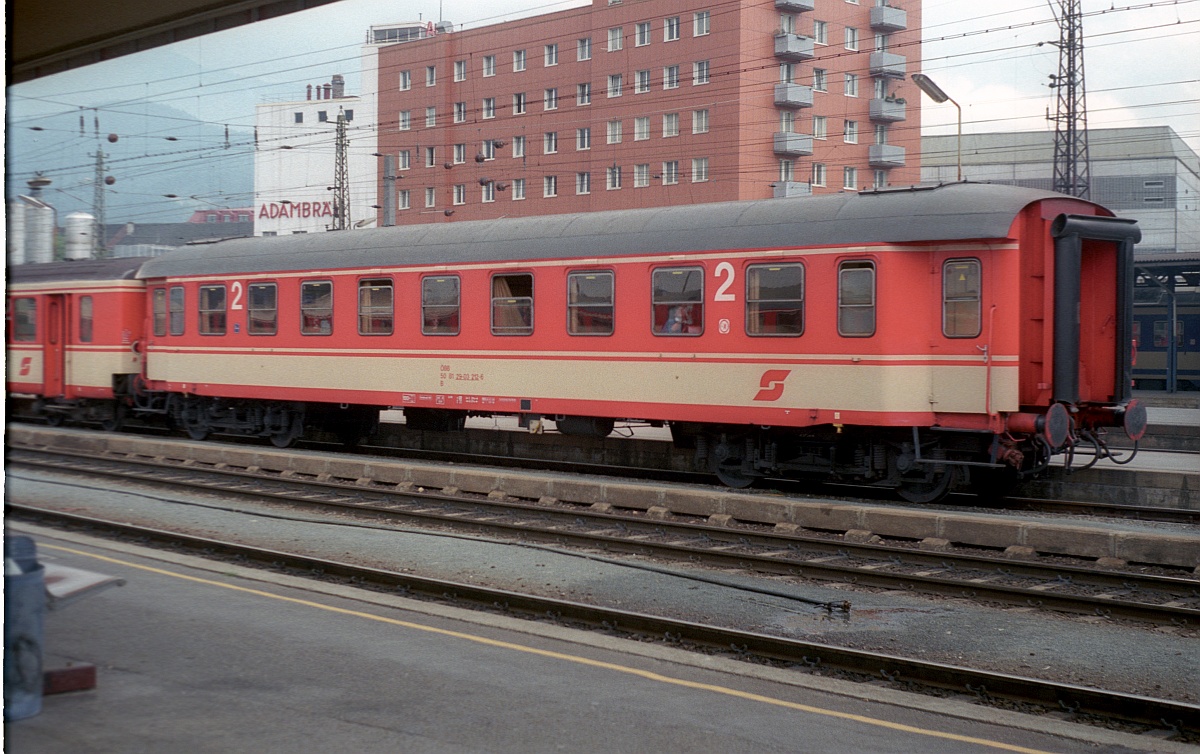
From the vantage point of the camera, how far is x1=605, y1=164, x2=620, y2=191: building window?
49.5m

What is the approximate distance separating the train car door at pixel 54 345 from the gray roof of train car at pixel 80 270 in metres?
0.49

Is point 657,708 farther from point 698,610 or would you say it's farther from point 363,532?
point 363,532

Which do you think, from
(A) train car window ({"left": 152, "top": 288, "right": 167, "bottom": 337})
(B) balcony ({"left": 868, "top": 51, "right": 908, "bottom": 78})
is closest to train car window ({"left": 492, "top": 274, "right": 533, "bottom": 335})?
(A) train car window ({"left": 152, "top": 288, "right": 167, "bottom": 337})

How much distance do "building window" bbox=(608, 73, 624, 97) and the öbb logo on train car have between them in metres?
36.0

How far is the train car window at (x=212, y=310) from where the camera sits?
2166 cm

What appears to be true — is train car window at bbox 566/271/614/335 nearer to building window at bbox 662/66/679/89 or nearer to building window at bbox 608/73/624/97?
building window at bbox 662/66/679/89

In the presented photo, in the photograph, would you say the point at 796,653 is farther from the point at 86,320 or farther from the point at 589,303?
the point at 86,320

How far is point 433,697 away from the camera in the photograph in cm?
686

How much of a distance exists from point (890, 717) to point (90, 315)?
21.7 meters

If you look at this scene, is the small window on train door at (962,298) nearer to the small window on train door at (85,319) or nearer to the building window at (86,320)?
the building window at (86,320)

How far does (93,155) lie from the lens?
23.5 metres

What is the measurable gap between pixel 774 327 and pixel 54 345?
57.6 feet

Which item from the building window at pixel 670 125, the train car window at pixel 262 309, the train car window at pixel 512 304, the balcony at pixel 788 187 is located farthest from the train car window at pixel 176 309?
the building window at pixel 670 125

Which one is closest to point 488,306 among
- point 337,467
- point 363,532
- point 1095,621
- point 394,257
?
point 394,257
